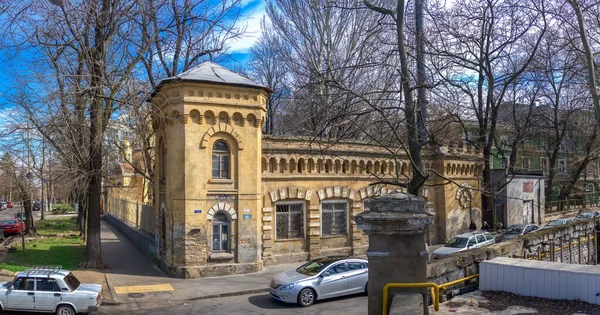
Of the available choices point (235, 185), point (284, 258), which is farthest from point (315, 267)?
point (284, 258)

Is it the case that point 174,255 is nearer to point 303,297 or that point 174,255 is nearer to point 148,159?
point 303,297

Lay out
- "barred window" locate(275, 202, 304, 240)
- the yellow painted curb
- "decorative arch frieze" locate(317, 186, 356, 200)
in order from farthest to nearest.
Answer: "decorative arch frieze" locate(317, 186, 356, 200), "barred window" locate(275, 202, 304, 240), the yellow painted curb

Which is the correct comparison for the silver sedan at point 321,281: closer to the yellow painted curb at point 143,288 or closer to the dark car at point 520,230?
Result: the yellow painted curb at point 143,288

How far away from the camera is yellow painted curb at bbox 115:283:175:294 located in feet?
56.5

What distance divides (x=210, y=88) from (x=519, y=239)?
13047 mm

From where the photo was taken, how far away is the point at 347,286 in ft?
51.7

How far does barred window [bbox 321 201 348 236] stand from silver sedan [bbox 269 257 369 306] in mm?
6982

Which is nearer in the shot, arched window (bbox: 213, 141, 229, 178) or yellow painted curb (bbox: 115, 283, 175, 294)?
yellow painted curb (bbox: 115, 283, 175, 294)

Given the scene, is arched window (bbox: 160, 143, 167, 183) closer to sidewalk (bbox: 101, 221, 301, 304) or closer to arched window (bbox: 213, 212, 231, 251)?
arched window (bbox: 213, 212, 231, 251)

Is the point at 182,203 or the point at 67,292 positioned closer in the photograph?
the point at 67,292

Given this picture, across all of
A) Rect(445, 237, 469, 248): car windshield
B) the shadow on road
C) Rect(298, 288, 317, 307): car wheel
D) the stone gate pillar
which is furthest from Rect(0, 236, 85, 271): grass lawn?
the stone gate pillar

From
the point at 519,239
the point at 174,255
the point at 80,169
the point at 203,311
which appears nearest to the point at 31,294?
the point at 203,311

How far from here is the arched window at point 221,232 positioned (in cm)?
1998

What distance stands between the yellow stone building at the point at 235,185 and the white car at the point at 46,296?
5534 millimetres
